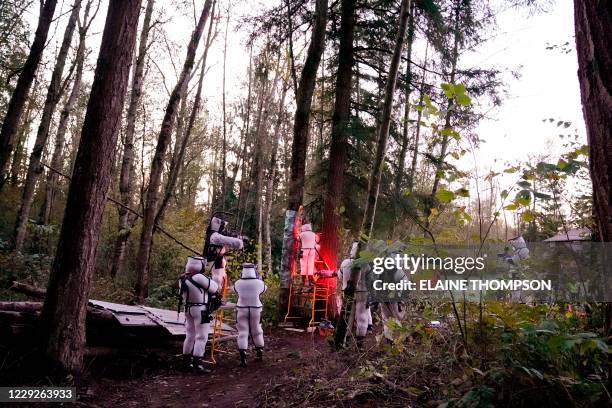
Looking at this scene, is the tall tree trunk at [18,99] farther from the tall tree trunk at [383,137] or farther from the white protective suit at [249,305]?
the tall tree trunk at [383,137]

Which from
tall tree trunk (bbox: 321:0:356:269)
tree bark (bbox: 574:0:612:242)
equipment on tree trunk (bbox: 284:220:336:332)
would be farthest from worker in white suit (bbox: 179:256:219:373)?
tree bark (bbox: 574:0:612:242)

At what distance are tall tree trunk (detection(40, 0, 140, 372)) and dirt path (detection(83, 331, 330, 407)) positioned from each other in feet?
2.34

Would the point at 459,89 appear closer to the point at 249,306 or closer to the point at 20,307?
the point at 249,306

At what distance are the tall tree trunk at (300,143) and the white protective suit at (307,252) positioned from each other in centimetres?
53

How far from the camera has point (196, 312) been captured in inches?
288

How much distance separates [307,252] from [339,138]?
3.23 metres

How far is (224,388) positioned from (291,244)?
542 centimetres

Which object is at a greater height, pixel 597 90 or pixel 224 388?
pixel 597 90

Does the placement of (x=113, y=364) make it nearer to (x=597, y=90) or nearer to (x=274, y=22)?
(x=597, y=90)

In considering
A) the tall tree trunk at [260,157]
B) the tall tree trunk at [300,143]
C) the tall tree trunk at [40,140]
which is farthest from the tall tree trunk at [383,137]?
the tall tree trunk at [260,157]

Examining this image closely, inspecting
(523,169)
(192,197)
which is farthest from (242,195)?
(523,169)

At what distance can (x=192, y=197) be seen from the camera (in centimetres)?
3653

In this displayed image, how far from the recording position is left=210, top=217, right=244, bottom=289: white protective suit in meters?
8.56

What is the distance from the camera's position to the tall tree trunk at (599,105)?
2529 mm
